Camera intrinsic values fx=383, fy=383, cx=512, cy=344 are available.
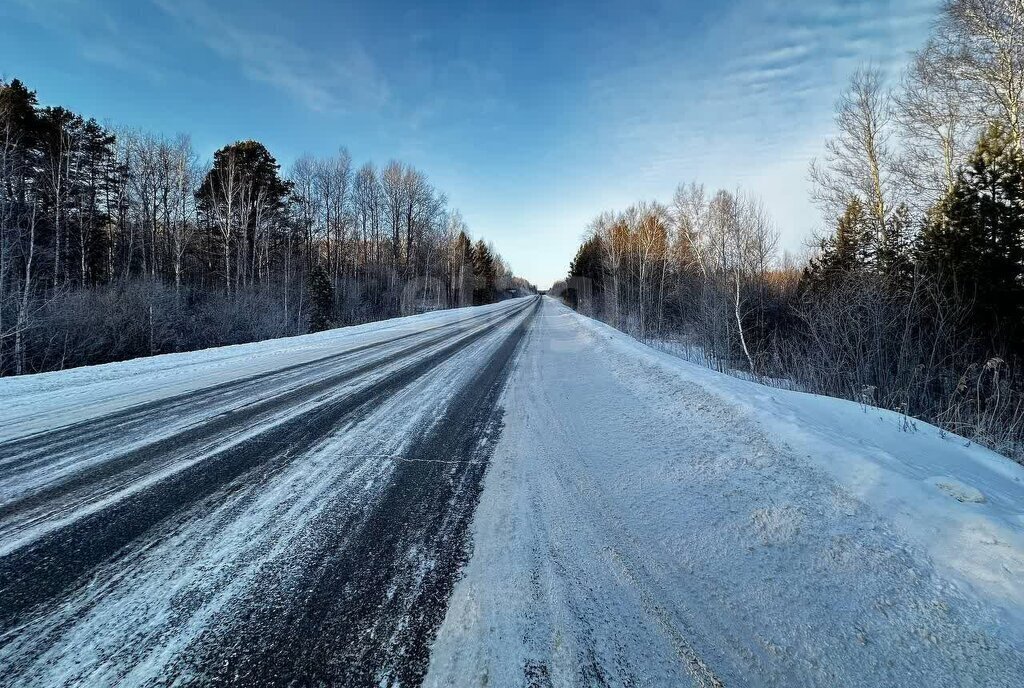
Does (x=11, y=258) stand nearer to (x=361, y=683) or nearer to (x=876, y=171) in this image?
(x=361, y=683)

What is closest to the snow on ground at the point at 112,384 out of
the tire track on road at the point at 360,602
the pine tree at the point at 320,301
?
the tire track on road at the point at 360,602

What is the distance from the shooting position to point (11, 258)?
39.0 feet

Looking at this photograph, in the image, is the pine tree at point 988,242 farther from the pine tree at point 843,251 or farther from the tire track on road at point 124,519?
the tire track on road at point 124,519

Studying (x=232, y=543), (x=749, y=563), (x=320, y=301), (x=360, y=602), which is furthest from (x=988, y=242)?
(x=320, y=301)

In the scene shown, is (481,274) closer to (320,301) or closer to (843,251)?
(320,301)

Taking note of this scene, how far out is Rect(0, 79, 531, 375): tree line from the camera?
44.0 feet

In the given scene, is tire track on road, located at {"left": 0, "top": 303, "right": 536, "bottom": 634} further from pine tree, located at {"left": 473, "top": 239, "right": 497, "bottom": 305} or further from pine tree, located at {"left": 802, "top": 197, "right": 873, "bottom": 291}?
pine tree, located at {"left": 473, "top": 239, "right": 497, "bottom": 305}

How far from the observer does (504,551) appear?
2.22 meters

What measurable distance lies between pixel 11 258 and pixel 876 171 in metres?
35.6

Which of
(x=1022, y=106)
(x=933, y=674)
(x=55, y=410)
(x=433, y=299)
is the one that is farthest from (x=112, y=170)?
(x=1022, y=106)

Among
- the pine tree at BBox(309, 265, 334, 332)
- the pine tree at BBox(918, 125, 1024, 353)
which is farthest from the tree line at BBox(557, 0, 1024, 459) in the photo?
the pine tree at BBox(309, 265, 334, 332)

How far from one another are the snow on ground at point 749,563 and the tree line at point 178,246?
608 inches

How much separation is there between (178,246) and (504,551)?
1057 inches

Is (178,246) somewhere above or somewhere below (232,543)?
Answer: above
